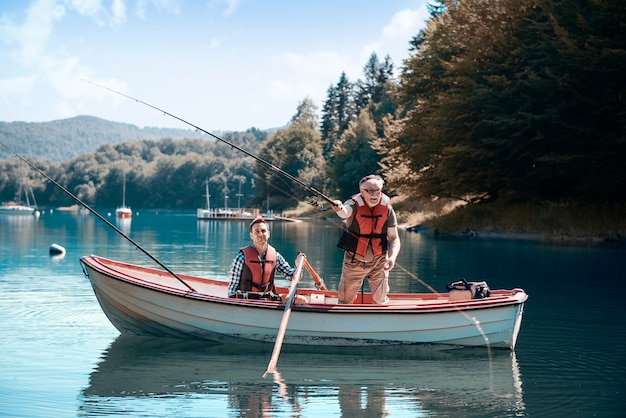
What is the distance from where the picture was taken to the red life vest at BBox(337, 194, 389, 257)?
1057cm

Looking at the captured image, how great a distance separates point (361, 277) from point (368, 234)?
73 centimetres

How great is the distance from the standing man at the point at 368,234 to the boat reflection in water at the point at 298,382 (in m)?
1.13

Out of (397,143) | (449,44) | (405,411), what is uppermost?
(449,44)

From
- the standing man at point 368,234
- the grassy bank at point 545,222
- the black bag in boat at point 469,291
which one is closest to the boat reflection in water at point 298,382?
the black bag in boat at point 469,291

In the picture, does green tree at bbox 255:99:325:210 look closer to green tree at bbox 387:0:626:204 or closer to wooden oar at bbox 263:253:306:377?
green tree at bbox 387:0:626:204

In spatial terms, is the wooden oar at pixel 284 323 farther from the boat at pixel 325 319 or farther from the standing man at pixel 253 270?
the standing man at pixel 253 270

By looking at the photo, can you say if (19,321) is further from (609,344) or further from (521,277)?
(521,277)

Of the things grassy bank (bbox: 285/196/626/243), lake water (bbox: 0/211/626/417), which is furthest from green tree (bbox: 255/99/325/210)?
lake water (bbox: 0/211/626/417)

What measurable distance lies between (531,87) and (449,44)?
305 inches

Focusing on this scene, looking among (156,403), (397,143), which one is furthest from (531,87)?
(156,403)

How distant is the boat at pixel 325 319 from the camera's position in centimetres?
1070

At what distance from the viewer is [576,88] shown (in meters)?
30.3

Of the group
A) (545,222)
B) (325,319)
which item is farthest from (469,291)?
(545,222)

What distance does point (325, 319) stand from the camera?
35.4ft
